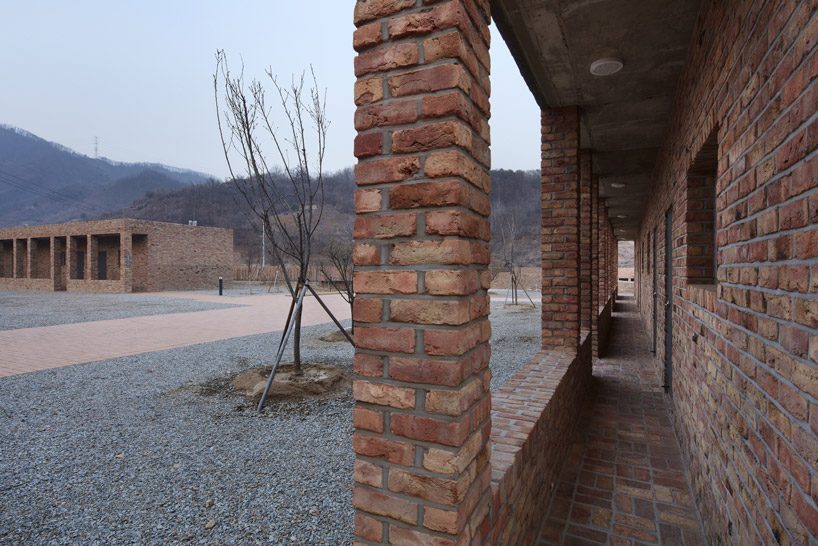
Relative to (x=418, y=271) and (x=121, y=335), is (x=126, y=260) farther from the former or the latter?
(x=418, y=271)

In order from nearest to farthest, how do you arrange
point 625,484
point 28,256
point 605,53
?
point 625,484 < point 605,53 < point 28,256

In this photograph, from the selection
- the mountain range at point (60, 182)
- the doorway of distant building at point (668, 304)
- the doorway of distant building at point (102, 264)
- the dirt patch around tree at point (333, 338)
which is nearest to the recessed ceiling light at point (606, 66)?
the doorway of distant building at point (668, 304)

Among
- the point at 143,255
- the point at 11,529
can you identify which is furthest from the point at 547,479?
the point at 143,255

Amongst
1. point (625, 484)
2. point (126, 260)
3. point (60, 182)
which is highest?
point (60, 182)

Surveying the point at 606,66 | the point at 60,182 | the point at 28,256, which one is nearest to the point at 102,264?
the point at 28,256

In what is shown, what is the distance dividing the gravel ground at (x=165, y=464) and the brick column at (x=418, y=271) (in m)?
1.23

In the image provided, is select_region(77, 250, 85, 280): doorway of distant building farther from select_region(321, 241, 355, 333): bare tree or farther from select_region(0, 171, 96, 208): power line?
select_region(0, 171, 96, 208): power line

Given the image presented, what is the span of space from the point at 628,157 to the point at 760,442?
563cm

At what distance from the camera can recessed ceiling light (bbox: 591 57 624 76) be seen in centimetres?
332

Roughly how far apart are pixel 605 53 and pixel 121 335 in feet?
30.2

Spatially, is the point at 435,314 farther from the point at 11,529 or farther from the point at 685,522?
the point at 11,529

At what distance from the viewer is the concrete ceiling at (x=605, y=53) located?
2666 mm

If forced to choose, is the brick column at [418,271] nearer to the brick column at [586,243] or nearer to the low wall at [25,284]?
the brick column at [586,243]

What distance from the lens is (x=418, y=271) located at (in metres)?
1.20
